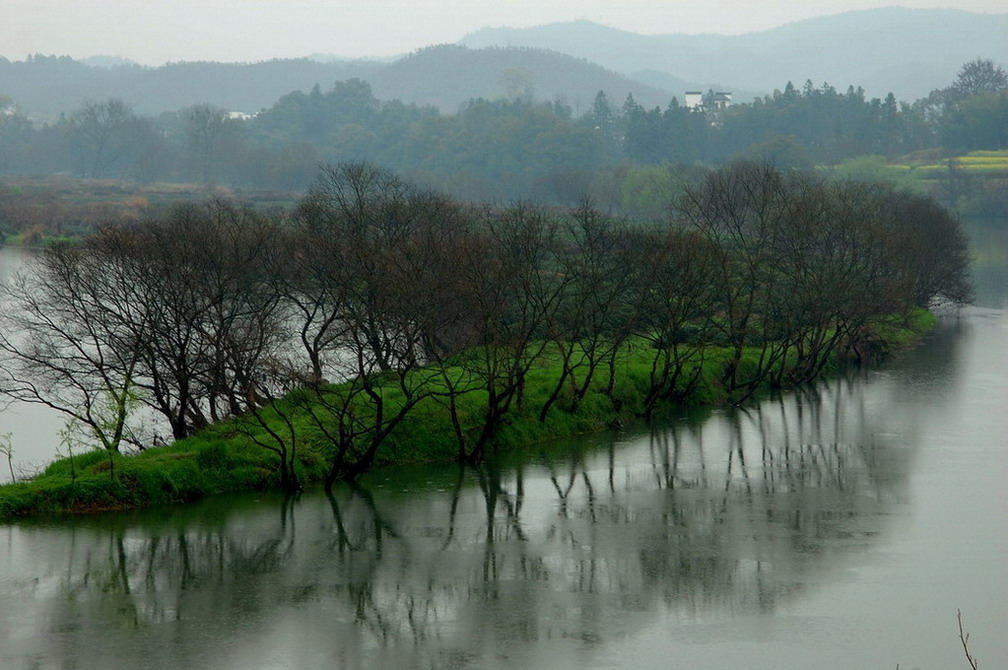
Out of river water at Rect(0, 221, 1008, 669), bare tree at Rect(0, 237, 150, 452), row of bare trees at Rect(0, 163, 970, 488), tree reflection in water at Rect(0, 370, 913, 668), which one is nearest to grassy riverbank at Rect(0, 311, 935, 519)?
row of bare trees at Rect(0, 163, 970, 488)

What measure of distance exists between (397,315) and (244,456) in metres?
4.81

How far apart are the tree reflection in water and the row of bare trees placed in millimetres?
2422

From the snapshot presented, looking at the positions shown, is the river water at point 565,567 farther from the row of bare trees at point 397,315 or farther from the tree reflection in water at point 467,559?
the row of bare trees at point 397,315

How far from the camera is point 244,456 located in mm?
26734

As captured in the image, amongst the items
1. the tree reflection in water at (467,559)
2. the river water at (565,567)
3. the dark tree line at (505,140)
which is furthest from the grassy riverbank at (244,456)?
the dark tree line at (505,140)

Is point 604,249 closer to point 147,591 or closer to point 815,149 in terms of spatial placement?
point 147,591

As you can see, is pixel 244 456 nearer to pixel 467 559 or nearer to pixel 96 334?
pixel 96 334

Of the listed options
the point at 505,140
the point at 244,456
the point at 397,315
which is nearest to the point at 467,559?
the point at 244,456

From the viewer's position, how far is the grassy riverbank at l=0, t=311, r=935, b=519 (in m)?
24.4

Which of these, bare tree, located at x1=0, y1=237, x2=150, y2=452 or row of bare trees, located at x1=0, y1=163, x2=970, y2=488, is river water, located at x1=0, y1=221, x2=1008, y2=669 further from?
bare tree, located at x1=0, y1=237, x2=150, y2=452

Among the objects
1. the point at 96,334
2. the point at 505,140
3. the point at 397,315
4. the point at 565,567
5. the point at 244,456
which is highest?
the point at 505,140

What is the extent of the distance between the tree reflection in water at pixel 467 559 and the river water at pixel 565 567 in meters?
0.06

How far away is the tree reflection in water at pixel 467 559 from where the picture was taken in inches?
706

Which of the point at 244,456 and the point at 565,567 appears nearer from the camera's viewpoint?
the point at 565,567
